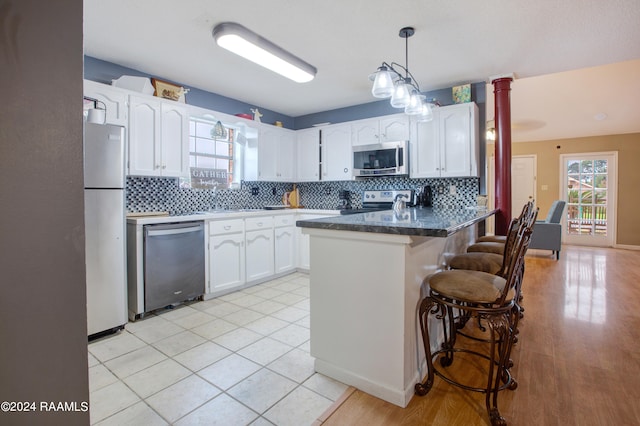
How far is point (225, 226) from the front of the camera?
3535 mm

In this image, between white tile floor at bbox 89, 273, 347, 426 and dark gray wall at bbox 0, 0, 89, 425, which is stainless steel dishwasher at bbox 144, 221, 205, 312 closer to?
white tile floor at bbox 89, 273, 347, 426

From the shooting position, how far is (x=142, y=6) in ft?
7.29

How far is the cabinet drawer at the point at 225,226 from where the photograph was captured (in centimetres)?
342

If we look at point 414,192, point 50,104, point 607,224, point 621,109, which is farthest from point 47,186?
point 607,224

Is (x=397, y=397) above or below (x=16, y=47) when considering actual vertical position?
below

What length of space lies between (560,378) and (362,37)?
2.77 metres

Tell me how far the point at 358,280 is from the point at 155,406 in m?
1.26

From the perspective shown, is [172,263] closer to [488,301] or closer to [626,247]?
[488,301]

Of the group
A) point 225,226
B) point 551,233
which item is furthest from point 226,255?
point 551,233

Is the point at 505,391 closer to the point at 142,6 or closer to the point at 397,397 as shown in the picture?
the point at 397,397

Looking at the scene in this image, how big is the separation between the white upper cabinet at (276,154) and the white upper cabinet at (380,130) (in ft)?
3.39

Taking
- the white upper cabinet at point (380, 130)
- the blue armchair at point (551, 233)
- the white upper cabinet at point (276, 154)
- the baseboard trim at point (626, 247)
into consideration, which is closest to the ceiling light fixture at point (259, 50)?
the white upper cabinet at point (380, 130)

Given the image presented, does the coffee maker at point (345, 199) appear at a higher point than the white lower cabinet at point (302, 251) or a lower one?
higher

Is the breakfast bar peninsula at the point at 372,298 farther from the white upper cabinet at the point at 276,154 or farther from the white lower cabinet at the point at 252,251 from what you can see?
the white upper cabinet at the point at 276,154
